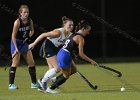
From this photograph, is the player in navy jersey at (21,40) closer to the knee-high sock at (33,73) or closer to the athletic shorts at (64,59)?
the knee-high sock at (33,73)

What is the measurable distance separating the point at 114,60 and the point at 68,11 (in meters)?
2.09

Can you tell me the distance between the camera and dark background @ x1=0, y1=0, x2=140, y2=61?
1886cm

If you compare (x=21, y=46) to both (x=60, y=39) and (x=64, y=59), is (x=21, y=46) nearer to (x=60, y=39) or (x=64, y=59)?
(x=60, y=39)

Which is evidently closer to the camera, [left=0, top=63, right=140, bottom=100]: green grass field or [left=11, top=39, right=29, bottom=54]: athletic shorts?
[left=0, top=63, right=140, bottom=100]: green grass field

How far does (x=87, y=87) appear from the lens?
11797 millimetres

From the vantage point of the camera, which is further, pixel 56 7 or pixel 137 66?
pixel 56 7

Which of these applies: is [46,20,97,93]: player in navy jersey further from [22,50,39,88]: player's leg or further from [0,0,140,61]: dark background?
[0,0,140,61]: dark background

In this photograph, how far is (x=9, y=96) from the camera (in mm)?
10008

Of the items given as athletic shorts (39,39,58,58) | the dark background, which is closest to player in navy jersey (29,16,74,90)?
athletic shorts (39,39,58,58)

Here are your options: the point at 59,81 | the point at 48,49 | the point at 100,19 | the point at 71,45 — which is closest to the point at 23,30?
the point at 48,49

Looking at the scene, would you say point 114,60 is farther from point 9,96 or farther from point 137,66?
point 9,96

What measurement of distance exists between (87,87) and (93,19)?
7.62 metres

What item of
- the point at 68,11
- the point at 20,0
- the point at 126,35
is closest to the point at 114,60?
the point at 126,35

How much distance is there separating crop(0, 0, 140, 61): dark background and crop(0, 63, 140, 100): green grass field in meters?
2.37
